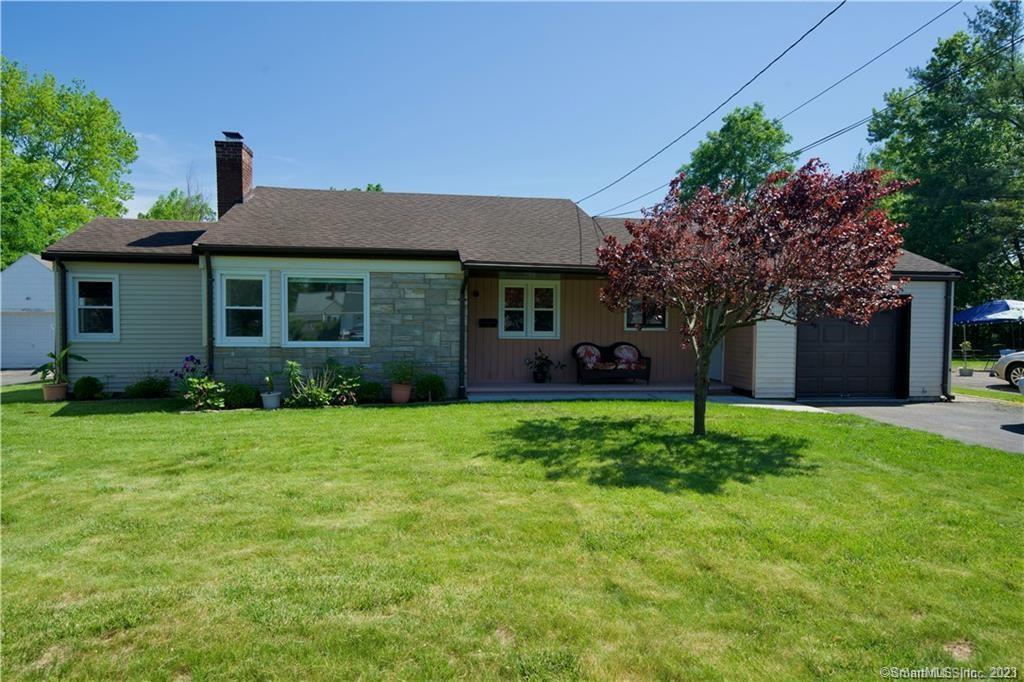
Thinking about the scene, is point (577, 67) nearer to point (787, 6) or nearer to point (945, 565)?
point (787, 6)

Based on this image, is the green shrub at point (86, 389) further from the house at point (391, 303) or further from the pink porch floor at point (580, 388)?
the pink porch floor at point (580, 388)

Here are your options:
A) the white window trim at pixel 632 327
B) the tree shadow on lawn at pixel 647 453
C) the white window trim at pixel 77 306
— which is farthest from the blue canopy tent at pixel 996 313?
the white window trim at pixel 77 306

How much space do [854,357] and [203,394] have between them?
540 inches

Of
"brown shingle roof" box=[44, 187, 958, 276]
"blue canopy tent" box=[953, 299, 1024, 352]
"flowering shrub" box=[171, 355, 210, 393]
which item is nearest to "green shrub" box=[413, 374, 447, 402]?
"brown shingle roof" box=[44, 187, 958, 276]

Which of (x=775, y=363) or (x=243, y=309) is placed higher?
(x=243, y=309)

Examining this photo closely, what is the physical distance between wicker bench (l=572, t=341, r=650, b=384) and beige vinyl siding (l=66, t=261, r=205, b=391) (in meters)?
8.65

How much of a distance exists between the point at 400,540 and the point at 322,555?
1.85 ft

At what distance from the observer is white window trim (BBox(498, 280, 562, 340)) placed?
1327 centimetres

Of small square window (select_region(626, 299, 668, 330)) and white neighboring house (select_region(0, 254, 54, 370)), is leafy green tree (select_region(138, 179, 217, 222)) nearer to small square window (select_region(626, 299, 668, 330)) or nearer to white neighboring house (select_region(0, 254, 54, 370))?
white neighboring house (select_region(0, 254, 54, 370))

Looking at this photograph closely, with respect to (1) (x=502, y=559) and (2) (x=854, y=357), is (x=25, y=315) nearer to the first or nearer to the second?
(1) (x=502, y=559)

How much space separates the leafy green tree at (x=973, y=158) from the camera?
27.7m

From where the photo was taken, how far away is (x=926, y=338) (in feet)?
40.8

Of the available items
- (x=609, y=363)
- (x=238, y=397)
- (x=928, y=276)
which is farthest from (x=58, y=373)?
(x=928, y=276)

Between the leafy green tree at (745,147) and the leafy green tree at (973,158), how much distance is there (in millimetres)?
7615
